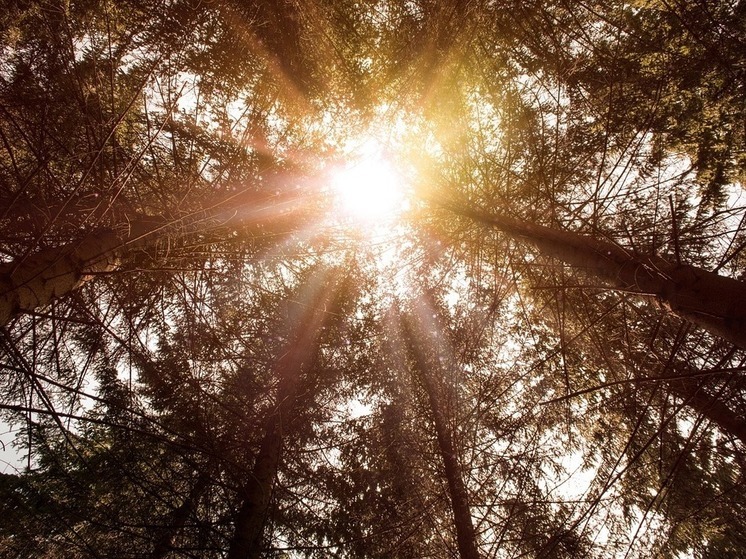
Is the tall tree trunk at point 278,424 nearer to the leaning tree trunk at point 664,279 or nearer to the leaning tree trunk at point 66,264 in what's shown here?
the leaning tree trunk at point 66,264

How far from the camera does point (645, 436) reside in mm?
4152

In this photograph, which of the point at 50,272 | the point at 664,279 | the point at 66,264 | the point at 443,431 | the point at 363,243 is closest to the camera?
the point at 664,279

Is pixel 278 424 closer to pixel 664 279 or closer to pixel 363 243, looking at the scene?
pixel 363 243

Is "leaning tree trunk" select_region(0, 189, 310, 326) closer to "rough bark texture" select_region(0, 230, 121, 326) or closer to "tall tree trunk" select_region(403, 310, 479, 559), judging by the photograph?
→ "rough bark texture" select_region(0, 230, 121, 326)

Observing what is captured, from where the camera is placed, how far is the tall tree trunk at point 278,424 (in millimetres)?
3528

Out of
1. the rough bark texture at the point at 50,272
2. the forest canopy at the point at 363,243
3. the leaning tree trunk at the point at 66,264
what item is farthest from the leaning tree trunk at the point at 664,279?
the rough bark texture at the point at 50,272

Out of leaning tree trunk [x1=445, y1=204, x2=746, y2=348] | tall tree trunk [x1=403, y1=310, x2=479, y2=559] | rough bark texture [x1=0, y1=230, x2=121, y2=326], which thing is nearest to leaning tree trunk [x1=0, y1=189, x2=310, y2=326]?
rough bark texture [x1=0, y1=230, x2=121, y2=326]

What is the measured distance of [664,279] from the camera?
1.77 metres

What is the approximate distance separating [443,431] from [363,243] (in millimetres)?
3258

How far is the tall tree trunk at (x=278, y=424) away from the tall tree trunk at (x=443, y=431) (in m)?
1.86

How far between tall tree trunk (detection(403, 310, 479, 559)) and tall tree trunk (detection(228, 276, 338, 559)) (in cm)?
186

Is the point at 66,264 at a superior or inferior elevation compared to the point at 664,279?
superior

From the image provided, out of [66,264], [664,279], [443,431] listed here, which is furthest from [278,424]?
[664,279]

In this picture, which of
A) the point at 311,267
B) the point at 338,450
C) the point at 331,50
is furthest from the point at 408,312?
the point at 331,50
